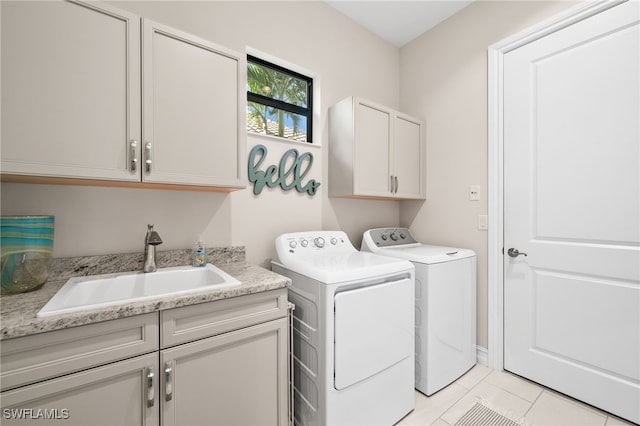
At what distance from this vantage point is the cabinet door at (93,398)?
846mm

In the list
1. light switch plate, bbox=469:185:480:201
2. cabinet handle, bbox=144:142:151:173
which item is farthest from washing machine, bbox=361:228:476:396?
cabinet handle, bbox=144:142:151:173

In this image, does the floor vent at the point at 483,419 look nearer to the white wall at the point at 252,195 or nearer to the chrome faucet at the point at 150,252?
the white wall at the point at 252,195

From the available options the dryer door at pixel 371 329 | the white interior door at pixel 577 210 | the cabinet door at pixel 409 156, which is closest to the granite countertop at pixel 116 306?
the dryer door at pixel 371 329

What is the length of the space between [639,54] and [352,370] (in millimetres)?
2403

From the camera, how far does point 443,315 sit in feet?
6.29

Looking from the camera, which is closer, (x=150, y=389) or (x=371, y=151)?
→ (x=150, y=389)

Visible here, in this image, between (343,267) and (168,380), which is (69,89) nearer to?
(168,380)

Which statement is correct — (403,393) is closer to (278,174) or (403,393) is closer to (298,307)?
(298,307)

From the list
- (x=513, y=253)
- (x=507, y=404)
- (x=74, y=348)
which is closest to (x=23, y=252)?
(x=74, y=348)

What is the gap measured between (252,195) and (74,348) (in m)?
1.25

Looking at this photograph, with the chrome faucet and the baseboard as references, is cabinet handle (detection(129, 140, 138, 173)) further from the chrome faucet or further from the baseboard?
the baseboard

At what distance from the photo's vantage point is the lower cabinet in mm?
859

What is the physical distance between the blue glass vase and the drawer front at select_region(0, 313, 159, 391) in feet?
1.39

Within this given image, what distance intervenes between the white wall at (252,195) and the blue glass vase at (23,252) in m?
0.19
